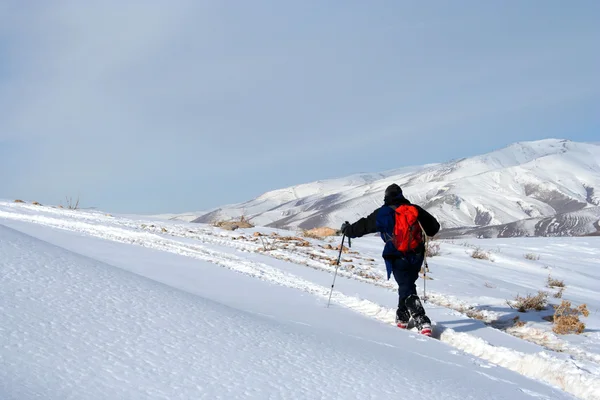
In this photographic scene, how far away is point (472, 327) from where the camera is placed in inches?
253

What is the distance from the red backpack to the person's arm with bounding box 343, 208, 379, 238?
35cm

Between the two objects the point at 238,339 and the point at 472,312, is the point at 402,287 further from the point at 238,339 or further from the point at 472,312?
the point at 238,339

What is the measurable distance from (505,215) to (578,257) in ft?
360

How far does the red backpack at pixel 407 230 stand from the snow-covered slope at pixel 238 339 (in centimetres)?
98

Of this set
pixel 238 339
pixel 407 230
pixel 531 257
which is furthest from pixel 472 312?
pixel 531 257

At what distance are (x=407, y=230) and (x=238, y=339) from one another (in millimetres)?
3422

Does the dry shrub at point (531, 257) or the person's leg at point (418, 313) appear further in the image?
the dry shrub at point (531, 257)

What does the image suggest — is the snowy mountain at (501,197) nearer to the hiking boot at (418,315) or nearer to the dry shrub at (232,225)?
the dry shrub at (232,225)

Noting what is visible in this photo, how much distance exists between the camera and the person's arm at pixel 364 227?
21.8 ft

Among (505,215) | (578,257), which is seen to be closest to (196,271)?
(578,257)

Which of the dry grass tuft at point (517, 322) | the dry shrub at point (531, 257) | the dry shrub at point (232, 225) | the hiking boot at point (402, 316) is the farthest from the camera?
the dry shrub at point (232, 225)

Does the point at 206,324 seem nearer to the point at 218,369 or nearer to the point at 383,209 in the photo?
the point at 218,369

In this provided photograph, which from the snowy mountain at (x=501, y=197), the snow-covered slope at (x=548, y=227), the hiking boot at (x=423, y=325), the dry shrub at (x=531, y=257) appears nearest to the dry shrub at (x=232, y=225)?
the dry shrub at (x=531, y=257)

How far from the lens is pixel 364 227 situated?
677 cm
